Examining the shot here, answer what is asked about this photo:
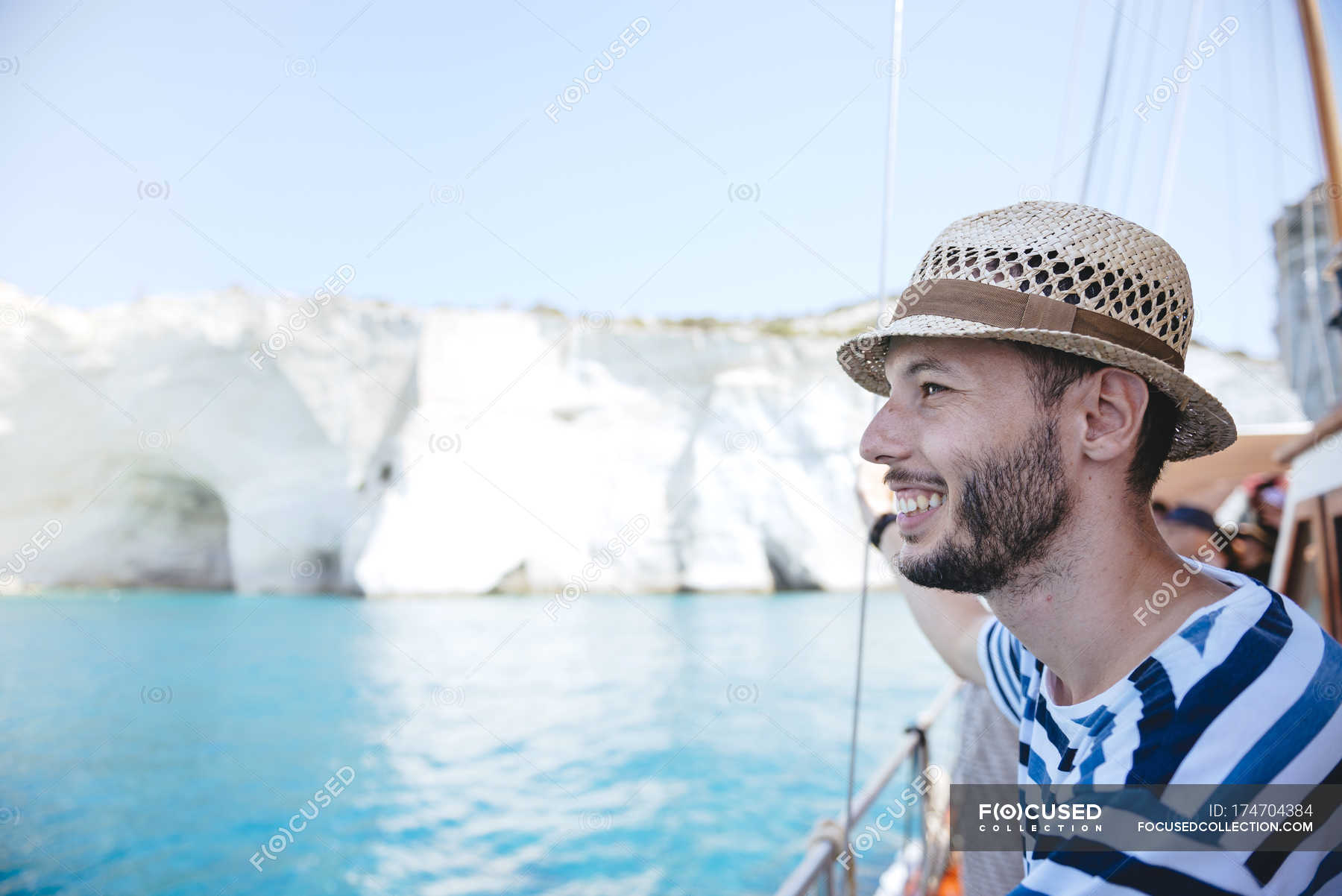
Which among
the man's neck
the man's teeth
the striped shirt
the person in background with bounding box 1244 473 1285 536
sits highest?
the person in background with bounding box 1244 473 1285 536

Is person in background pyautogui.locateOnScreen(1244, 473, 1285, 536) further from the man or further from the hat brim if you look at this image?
the man

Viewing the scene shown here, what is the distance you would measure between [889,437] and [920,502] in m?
0.07

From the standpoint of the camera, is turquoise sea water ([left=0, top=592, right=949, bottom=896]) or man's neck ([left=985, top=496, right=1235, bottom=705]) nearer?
man's neck ([left=985, top=496, right=1235, bottom=705])

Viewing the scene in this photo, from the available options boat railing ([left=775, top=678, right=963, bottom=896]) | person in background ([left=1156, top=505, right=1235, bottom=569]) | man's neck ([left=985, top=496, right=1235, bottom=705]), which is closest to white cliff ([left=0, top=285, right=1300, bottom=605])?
person in background ([left=1156, top=505, right=1235, bottom=569])

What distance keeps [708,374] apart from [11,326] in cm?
1751

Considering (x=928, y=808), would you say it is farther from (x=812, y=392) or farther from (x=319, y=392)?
(x=319, y=392)

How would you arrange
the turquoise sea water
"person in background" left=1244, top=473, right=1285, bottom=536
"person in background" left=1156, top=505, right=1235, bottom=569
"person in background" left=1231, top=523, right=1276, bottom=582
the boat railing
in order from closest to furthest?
1. the boat railing
2. "person in background" left=1156, top=505, right=1235, bottom=569
3. "person in background" left=1231, top=523, right=1276, bottom=582
4. "person in background" left=1244, top=473, right=1285, bottom=536
5. the turquoise sea water

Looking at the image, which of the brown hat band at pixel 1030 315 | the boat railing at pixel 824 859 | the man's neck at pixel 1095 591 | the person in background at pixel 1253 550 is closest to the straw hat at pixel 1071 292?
the brown hat band at pixel 1030 315

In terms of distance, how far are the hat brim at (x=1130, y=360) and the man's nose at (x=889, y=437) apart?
0.08 m

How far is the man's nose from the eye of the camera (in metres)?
0.81

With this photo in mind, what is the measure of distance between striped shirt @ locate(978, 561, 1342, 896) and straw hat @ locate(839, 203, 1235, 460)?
0.23 metres

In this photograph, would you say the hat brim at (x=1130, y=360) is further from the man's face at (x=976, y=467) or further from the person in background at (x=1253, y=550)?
the person in background at (x=1253, y=550)

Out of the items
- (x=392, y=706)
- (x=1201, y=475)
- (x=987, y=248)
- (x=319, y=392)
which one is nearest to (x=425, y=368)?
(x=319, y=392)

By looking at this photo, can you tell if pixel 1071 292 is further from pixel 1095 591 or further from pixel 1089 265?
pixel 1095 591
